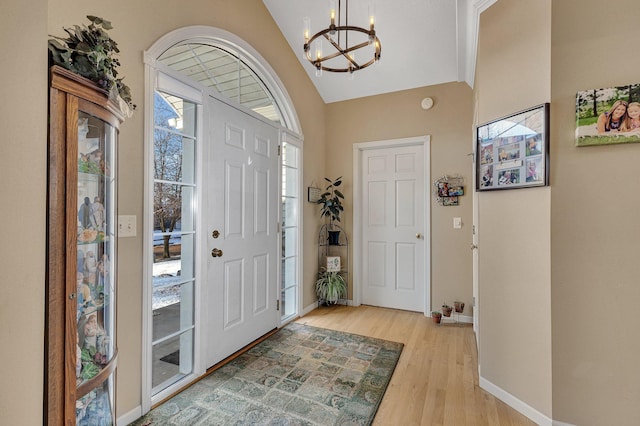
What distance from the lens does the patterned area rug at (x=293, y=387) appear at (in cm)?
181

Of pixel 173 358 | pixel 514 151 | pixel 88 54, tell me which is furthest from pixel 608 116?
pixel 173 358

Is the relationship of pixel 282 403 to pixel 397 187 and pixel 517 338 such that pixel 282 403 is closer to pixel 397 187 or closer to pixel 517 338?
pixel 517 338

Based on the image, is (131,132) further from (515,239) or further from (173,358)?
(515,239)

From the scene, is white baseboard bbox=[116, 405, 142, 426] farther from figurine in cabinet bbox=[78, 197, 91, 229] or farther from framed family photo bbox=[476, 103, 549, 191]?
framed family photo bbox=[476, 103, 549, 191]

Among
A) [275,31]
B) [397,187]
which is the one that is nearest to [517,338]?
[397,187]

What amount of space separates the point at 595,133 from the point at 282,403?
2497 millimetres

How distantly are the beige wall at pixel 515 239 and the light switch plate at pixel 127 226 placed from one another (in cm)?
240

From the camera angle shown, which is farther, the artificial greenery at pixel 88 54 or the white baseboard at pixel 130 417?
the white baseboard at pixel 130 417

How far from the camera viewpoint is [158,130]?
1.99 m

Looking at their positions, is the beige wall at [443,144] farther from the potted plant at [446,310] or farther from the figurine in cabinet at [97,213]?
the figurine in cabinet at [97,213]

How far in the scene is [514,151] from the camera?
6.39 feet

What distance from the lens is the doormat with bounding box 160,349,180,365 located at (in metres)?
2.10

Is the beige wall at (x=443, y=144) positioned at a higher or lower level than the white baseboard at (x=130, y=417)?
higher

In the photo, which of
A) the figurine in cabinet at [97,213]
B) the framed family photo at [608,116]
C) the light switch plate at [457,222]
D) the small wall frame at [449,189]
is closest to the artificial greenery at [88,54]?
the figurine in cabinet at [97,213]
